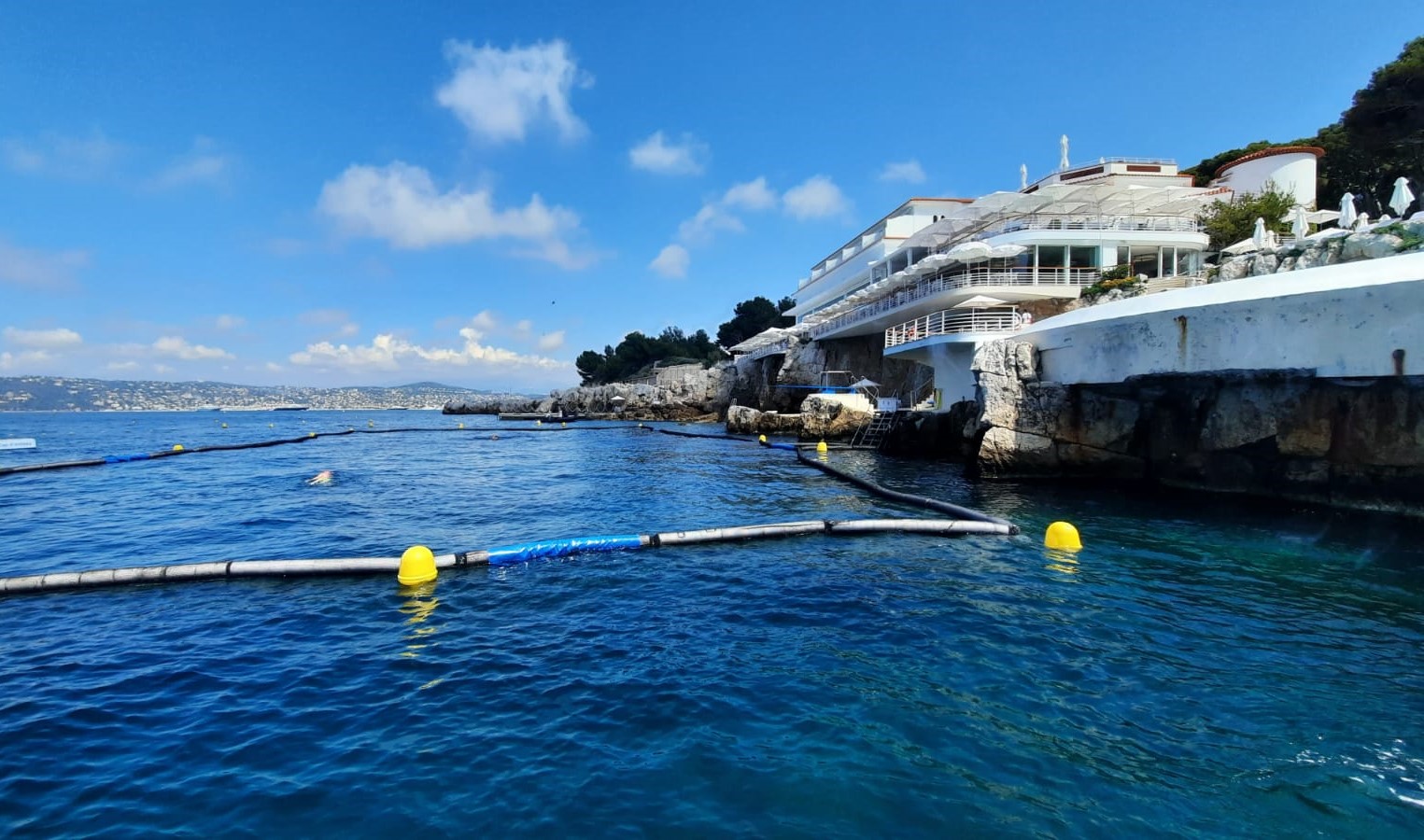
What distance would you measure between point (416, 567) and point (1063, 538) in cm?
1144

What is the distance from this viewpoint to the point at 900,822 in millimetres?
4344

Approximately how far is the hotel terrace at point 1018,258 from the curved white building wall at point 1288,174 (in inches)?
138

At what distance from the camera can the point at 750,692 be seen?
6324 mm

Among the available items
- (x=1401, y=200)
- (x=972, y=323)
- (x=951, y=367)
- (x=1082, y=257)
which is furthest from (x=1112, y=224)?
(x=951, y=367)

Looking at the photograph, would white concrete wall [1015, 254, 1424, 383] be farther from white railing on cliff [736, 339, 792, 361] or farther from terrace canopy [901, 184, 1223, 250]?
white railing on cliff [736, 339, 792, 361]

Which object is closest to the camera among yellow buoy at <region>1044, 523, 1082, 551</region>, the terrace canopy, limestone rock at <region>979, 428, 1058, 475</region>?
yellow buoy at <region>1044, 523, 1082, 551</region>

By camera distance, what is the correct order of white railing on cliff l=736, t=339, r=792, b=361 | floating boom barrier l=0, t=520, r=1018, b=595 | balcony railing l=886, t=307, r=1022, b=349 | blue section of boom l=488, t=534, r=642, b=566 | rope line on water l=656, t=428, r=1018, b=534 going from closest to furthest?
floating boom barrier l=0, t=520, r=1018, b=595, blue section of boom l=488, t=534, r=642, b=566, rope line on water l=656, t=428, r=1018, b=534, balcony railing l=886, t=307, r=1022, b=349, white railing on cliff l=736, t=339, r=792, b=361

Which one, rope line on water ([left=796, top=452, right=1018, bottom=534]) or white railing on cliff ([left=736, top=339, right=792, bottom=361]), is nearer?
rope line on water ([left=796, top=452, right=1018, bottom=534])

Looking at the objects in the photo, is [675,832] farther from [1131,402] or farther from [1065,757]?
[1131,402]

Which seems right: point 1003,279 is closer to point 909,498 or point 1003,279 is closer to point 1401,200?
point 1401,200

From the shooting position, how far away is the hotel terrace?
2920cm

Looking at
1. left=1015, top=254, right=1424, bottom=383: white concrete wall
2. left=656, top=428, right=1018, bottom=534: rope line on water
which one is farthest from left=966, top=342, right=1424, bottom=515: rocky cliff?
left=656, top=428, right=1018, bottom=534: rope line on water

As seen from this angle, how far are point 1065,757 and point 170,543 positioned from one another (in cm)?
1644

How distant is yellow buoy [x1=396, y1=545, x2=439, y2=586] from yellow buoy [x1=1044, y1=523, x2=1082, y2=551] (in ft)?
36.2
